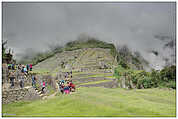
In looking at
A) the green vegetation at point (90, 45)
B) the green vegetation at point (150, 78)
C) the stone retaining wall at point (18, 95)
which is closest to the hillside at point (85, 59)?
the green vegetation at point (90, 45)

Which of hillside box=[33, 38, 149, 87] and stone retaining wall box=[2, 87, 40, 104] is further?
hillside box=[33, 38, 149, 87]

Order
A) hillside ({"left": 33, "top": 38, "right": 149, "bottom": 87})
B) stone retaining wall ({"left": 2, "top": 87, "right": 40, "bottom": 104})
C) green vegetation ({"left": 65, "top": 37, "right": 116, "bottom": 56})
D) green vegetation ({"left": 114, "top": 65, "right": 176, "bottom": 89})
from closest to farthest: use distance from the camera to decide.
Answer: stone retaining wall ({"left": 2, "top": 87, "right": 40, "bottom": 104}), green vegetation ({"left": 114, "top": 65, "right": 176, "bottom": 89}), hillside ({"left": 33, "top": 38, "right": 149, "bottom": 87}), green vegetation ({"left": 65, "top": 37, "right": 116, "bottom": 56})


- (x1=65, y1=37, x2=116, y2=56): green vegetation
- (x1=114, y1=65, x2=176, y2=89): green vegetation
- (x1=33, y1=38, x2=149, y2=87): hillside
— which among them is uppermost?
(x1=65, y1=37, x2=116, y2=56): green vegetation

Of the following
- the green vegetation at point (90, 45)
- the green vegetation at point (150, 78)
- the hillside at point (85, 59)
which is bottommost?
the green vegetation at point (150, 78)

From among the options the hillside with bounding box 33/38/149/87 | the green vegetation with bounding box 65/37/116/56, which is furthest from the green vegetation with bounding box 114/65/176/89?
the green vegetation with bounding box 65/37/116/56

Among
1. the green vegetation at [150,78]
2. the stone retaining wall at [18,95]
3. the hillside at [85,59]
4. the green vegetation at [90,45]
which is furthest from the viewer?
the green vegetation at [90,45]

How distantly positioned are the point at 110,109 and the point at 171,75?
25.1 metres

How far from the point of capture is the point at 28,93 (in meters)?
10.7

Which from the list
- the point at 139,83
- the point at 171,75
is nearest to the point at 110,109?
the point at 139,83

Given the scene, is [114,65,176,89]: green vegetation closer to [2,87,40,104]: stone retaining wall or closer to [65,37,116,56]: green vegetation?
[2,87,40,104]: stone retaining wall

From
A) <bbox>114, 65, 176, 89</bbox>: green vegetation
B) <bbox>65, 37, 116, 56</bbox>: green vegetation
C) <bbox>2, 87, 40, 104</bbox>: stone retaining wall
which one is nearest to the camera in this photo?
<bbox>2, 87, 40, 104</bbox>: stone retaining wall

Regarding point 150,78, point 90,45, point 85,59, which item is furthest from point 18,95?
point 90,45

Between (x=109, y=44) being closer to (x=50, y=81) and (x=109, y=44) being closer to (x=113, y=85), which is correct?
(x=113, y=85)

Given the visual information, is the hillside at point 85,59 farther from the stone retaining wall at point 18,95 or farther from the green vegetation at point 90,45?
the stone retaining wall at point 18,95
